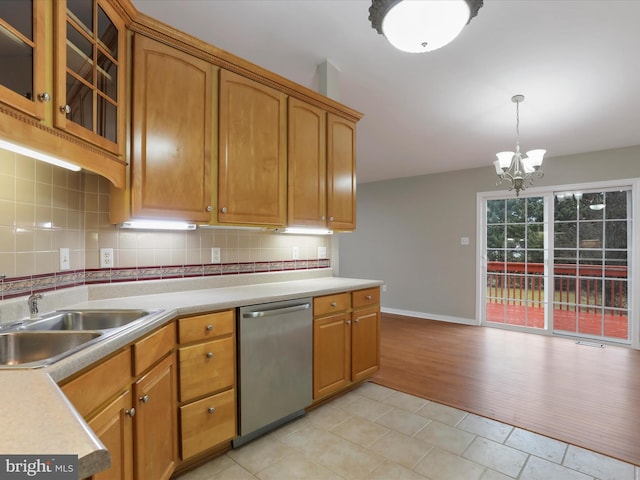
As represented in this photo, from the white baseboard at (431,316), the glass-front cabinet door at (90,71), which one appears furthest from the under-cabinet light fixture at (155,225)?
the white baseboard at (431,316)

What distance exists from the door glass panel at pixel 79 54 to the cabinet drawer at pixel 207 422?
1600 mm

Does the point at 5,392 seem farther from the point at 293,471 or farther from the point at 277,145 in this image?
the point at 277,145

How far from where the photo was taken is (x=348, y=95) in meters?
3.22

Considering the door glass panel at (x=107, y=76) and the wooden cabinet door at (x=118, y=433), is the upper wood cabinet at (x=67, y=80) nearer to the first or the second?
the door glass panel at (x=107, y=76)

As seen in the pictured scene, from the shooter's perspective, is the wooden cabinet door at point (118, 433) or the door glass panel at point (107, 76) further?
the door glass panel at point (107, 76)

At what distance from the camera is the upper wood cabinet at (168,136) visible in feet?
5.82

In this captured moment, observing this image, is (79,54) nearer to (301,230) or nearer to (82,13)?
(82,13)

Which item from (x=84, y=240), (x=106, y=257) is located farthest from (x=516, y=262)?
(x=84, y=240)

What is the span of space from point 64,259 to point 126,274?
348mm

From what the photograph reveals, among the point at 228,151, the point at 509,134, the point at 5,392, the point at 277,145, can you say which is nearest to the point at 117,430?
the point at 5,392

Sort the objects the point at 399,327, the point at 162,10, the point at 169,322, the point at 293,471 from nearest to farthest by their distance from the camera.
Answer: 1. the point at 169,322
2. the point at 293,471
3. the point at 162,10
4. the point at 399,327

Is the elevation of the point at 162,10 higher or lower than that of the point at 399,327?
higher

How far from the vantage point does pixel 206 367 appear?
1790 millimetres

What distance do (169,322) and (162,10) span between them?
194 cm
